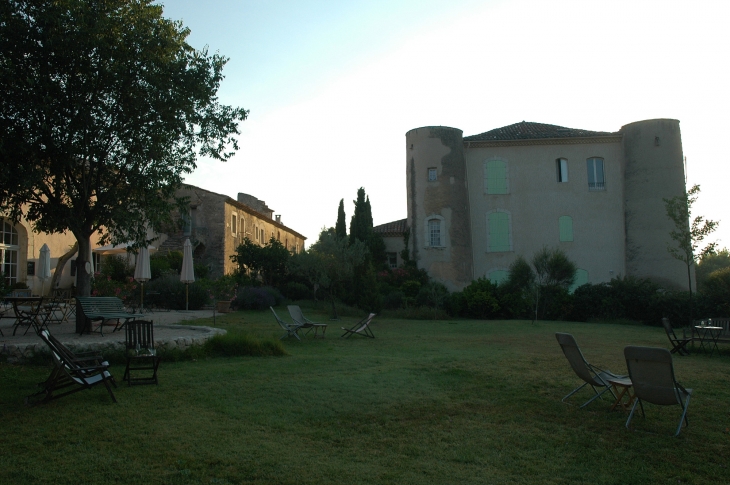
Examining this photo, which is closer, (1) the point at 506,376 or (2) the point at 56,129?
(1) the point at 506,376

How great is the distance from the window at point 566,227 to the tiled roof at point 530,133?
4290 millimetres

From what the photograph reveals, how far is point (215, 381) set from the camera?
7.68 m

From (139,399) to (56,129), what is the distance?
21.5ft

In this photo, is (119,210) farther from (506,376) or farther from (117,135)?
(506,376)

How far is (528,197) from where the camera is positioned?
95.8ft

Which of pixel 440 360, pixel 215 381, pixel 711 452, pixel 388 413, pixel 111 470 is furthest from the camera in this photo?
pixel 440 360

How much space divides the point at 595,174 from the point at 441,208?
833cm

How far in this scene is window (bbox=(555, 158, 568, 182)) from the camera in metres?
29.2

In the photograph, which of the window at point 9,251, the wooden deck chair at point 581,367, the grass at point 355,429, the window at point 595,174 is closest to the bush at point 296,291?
the window at point 9,251

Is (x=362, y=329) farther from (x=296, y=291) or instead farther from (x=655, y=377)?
(x=296, y=291)

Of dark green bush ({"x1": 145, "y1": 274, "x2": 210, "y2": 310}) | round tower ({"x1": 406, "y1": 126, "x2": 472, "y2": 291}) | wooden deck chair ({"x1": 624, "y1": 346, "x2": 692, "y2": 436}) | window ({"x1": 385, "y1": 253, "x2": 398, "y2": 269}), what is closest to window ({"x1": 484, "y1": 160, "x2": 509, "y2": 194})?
round tower ({"x1": 406, "y1": 126, "x2": 472, "y2": 291})

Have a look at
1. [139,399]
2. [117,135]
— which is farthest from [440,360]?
[117,135]

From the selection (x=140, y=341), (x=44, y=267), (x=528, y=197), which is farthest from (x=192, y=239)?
(x=140, y=341)

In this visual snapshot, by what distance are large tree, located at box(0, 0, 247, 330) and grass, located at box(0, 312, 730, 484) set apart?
3916mm
